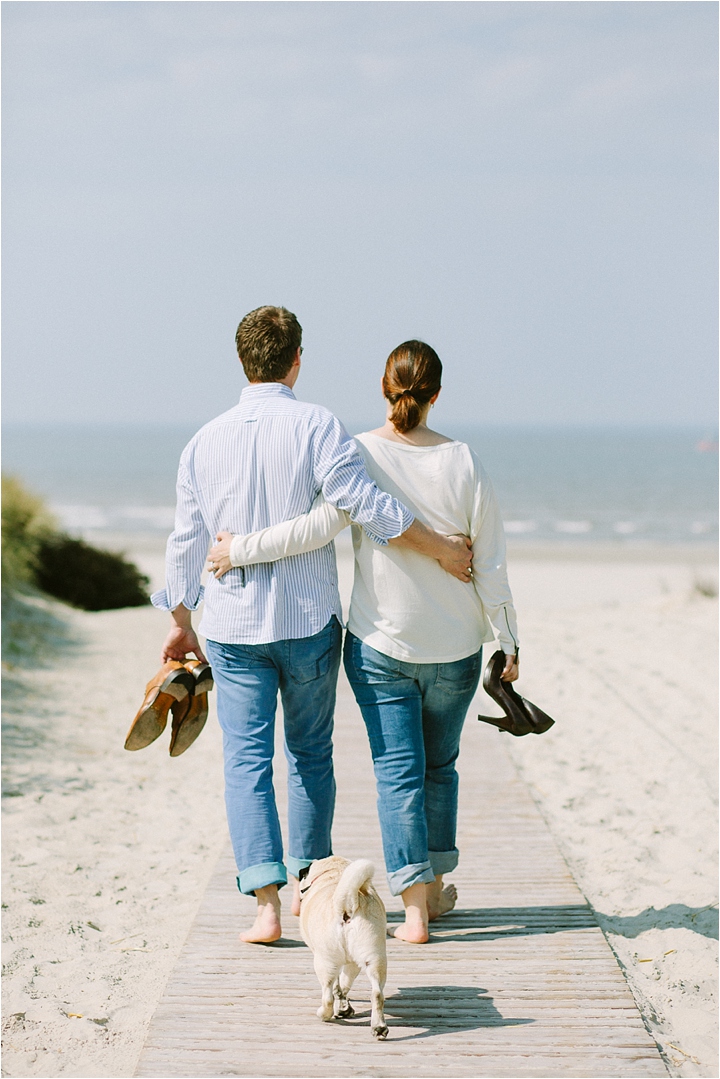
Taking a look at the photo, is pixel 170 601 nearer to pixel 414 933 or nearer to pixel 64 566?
pixel 414 933

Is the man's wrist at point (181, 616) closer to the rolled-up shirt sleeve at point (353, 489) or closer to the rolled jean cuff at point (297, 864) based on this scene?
the rolled-up shirt sleeve at point (353, 489)

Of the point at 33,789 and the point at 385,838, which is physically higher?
the point at 385,838

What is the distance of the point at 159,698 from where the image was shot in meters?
3.29

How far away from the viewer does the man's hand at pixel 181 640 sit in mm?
3297

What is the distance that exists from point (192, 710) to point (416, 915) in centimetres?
100

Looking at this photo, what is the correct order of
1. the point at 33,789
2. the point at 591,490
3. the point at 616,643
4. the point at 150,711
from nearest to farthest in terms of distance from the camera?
the point at 150,711, the point at 33,789, the point at 616,643, the point at 591,490

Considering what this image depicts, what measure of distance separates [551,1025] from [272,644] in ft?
4.33

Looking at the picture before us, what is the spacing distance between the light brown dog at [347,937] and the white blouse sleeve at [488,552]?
908 mm

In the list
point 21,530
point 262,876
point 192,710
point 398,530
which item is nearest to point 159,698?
point 192,710

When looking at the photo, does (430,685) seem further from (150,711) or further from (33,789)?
(33,789)

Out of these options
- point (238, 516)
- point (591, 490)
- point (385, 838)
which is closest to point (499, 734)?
point (385, 838)

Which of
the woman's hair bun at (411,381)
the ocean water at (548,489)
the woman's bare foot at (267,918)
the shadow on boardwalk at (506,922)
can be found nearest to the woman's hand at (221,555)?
the woman's hair bun at (411,381)

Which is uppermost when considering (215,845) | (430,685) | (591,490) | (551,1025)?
(430,685)

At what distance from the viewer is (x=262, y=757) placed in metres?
3.13
